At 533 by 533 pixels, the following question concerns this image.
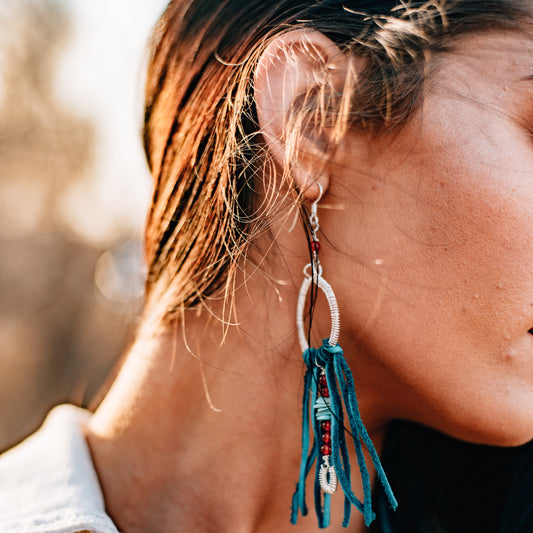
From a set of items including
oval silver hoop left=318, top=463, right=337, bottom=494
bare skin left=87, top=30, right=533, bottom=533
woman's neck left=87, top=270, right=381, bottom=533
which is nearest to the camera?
bare skin left=87, top=30, right=533, bottom=533

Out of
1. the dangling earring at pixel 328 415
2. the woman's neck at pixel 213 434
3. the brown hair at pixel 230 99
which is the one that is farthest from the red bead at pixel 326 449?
the brown hair at pixel 230 99

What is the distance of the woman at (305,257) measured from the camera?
3.73ft

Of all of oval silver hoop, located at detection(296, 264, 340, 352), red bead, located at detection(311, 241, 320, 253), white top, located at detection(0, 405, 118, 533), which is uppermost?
red bead, located at detection(311, 241, 320, 253)

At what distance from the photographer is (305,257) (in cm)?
130

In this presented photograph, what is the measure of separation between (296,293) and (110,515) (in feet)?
2.47

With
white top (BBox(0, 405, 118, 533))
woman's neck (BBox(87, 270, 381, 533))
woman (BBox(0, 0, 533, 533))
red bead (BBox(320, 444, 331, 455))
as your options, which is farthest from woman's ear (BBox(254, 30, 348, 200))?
white top (BBox(0, 405, 118, 533))

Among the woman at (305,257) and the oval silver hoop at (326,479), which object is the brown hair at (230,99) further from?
the oval silver hoop at (326,479)

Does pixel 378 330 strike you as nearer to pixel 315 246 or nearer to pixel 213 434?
pixel 315 246

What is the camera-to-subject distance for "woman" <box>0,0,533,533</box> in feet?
3.73

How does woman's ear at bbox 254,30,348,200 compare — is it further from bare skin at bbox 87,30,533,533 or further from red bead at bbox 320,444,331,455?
red bead at bbox 320,444,331,455

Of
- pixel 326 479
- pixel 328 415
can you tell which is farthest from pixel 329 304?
pixel 326 479

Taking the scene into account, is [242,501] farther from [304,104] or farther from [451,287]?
[304,104]

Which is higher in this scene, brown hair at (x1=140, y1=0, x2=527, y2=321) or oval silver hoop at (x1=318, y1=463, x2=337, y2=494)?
brown hair at (x1=140, y1=0, x2=527, y2=321)

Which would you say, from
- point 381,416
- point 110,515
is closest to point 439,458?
point 381,416
